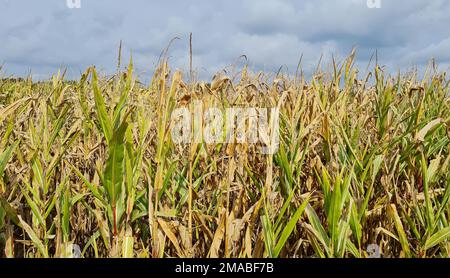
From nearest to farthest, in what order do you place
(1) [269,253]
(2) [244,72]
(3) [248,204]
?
(1) [269,253] → (3) [248,204] → (2) [244,72]

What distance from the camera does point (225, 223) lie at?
1.34 metres

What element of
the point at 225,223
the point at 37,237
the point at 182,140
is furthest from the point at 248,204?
the point at 37,237

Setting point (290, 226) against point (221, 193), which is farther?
point (221, 193)

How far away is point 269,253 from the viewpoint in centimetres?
126

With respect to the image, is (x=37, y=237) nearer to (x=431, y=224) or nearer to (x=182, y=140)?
(x=182, y=140)
